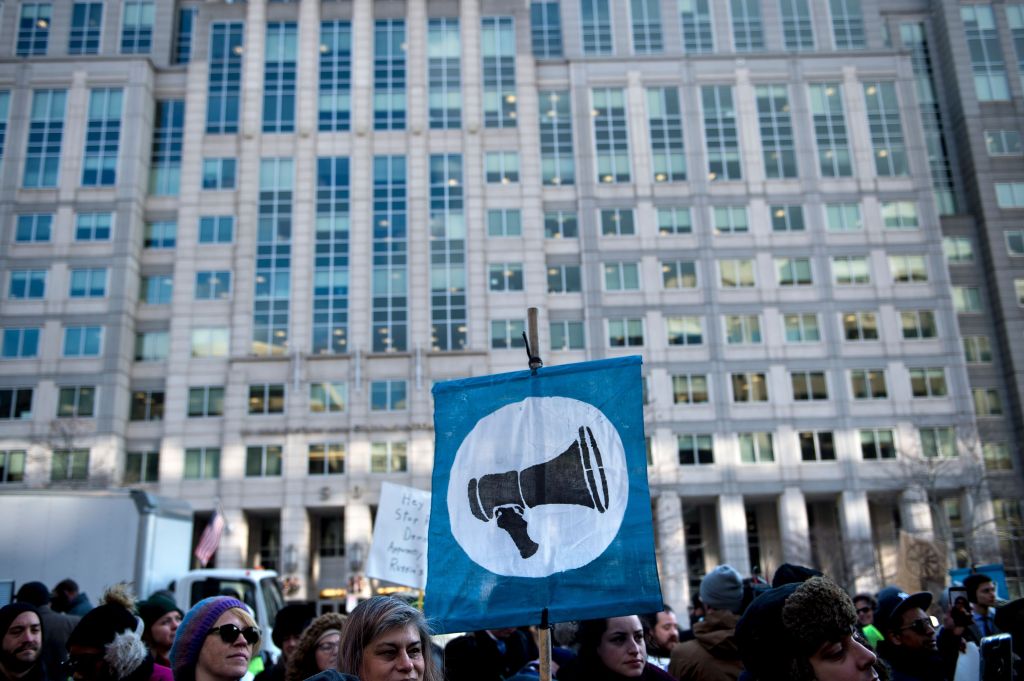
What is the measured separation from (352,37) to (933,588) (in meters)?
49.5

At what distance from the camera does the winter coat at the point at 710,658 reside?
20.3 ft

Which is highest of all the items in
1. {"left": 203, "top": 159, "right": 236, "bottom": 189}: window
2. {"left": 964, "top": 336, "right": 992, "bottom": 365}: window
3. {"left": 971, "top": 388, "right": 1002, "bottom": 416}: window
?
{"left": 203, "top": 159, "right": 236, "bottom": 189}: window

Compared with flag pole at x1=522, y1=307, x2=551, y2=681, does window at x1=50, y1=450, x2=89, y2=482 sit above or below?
above

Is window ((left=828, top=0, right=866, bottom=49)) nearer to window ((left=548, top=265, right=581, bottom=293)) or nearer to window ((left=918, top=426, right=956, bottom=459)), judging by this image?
window ((left=548, top=265, right=581, bottom=293))

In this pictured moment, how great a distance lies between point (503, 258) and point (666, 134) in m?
13.8

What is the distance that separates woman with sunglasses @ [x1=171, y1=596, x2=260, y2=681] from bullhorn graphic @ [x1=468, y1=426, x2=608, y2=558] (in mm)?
1680

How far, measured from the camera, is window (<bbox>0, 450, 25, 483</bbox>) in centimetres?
4922

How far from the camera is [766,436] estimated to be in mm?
51531

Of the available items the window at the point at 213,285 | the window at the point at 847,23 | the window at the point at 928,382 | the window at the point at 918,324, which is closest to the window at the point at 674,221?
the window at the point at 918,324

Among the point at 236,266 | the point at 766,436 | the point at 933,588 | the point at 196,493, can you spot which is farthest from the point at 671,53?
the point at 933,588

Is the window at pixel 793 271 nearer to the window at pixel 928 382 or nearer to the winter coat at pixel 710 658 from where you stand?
the window at pixel 928 382

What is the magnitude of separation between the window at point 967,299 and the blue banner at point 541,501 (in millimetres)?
58075

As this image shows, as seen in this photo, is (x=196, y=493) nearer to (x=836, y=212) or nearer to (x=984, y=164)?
(x=836, y=212)

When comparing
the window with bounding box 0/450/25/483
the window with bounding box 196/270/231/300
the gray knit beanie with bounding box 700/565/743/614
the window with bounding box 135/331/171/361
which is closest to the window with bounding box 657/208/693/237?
the window with bounding box 196/270/231/300
